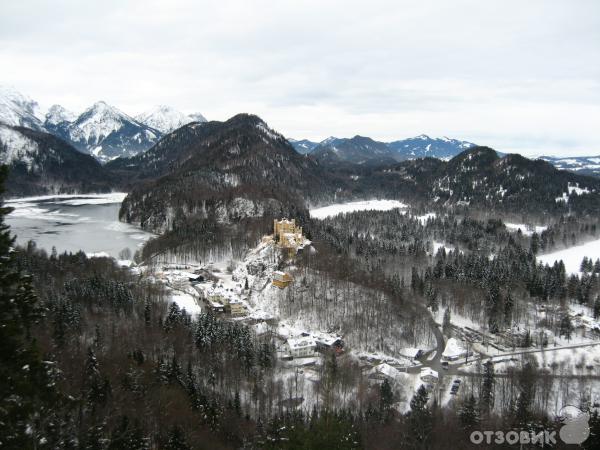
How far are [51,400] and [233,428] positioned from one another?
62.9 ft

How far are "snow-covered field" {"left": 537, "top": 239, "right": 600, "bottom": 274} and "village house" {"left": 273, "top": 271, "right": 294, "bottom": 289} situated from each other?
5480 centimetres

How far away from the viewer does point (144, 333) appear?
137 ft

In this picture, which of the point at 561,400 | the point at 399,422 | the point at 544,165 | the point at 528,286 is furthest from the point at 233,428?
the point at 544,165

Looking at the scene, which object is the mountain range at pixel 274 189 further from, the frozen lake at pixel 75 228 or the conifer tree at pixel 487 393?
the conifer tree at pixel 487 393

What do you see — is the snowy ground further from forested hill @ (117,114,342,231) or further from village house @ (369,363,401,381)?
village house @ (369,363,401,381)

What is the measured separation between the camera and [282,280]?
57.8m

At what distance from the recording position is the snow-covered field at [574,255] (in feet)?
287

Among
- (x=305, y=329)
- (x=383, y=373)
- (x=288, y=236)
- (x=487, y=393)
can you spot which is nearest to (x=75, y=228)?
(x=288, y=236)

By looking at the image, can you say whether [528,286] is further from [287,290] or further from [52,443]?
[52,443]

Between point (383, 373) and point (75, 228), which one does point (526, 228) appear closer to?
point (383, 373)

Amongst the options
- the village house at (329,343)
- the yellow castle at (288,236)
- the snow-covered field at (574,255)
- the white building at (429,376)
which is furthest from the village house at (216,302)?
the snow-covered field at (574,255)

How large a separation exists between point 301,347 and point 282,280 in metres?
14.7

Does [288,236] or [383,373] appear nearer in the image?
[383,373]

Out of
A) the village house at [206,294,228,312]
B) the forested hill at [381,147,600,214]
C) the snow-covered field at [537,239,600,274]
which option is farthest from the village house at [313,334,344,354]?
the forested hill at [381,147,600,214]
